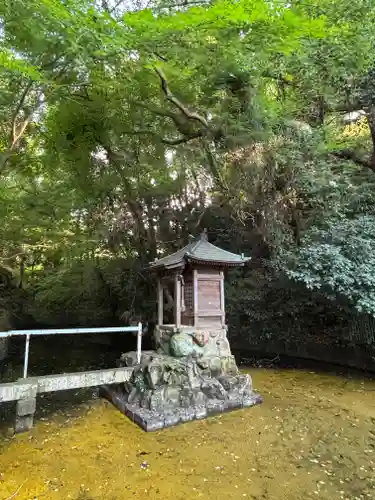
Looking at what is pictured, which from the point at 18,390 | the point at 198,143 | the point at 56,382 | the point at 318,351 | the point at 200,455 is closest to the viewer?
the point at 200,455

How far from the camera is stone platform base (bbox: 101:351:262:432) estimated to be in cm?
558

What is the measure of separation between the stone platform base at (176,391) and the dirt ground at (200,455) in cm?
21

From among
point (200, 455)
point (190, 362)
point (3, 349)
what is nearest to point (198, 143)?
point (190, 362)

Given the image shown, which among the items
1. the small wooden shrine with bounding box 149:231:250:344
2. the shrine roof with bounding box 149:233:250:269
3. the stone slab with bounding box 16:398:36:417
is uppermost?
the shrine roof with bounding box 149:233:250:269

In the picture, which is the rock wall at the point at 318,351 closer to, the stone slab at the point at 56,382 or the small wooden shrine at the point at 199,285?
the small wooden shrine at the point at 199,285

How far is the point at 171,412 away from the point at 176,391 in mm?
457

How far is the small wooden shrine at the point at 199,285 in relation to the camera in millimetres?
7293

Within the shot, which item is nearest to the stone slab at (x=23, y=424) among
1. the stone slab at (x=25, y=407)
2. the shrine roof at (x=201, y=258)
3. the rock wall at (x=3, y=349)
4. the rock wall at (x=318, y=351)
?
the stone slab at (x=25, y=407)

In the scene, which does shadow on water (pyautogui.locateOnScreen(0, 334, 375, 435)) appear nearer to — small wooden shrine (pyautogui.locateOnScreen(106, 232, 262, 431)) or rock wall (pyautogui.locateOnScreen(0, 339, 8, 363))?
rock wall (pyautogui.locateOnScreen(0, 339, 8, 363))

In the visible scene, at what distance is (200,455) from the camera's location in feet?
Answer: 14.2

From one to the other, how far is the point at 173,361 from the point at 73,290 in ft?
32.3

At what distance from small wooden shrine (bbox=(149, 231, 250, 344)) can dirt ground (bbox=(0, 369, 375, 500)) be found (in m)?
2.17

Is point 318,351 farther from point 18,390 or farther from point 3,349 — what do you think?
point 3,349

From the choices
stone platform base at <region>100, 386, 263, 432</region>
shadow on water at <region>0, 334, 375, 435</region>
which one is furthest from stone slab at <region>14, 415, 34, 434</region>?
stone platform base at <region>100, 386, 263, 432</region>
